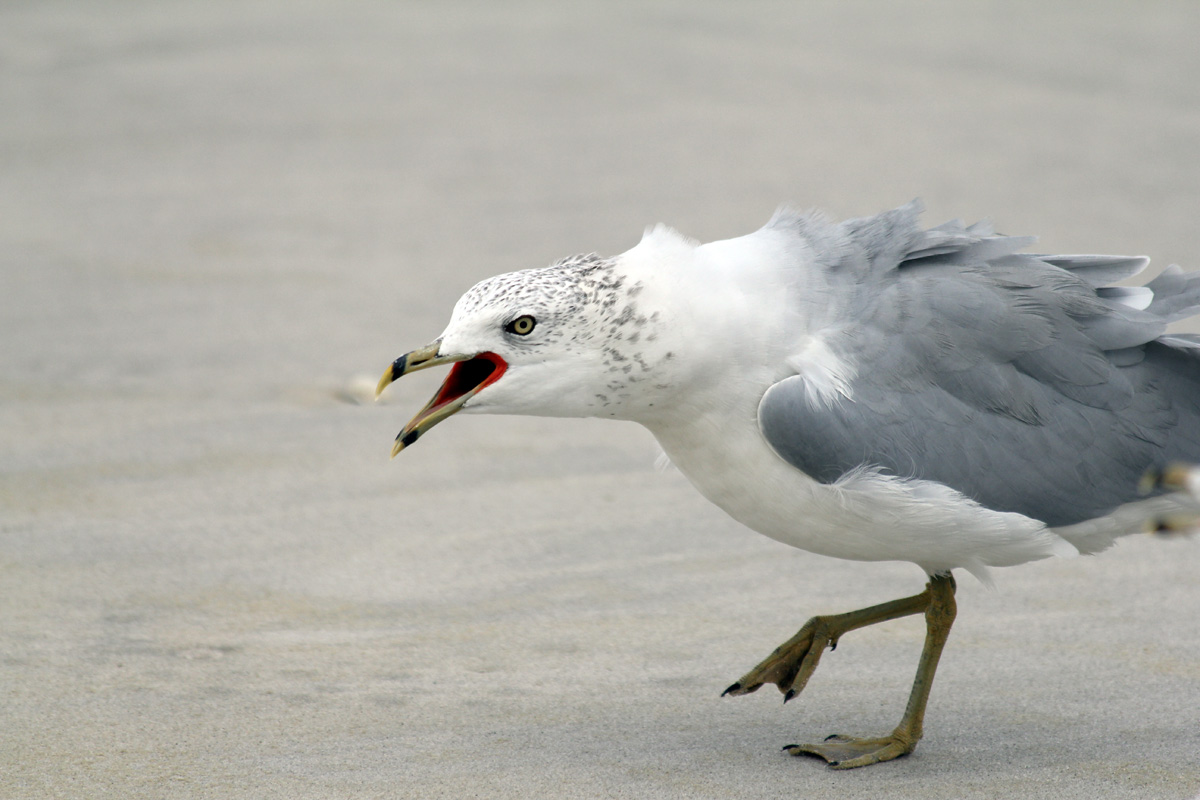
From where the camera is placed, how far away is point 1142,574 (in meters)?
4.67

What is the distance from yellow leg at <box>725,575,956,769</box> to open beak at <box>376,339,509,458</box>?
1132 millimetres

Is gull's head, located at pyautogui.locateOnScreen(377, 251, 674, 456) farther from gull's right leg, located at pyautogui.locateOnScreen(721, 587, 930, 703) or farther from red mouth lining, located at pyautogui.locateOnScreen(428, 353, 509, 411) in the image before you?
gull's right leg, located at pyautogui.locateOnScreen(721, 587, 930, 703)

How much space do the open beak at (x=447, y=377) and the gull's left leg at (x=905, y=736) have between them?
4.06ft

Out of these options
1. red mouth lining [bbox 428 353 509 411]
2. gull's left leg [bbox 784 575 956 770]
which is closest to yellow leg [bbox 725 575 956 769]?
gull's left leg [bbox 784 575 956 770]

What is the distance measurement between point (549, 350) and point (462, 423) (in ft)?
9.36

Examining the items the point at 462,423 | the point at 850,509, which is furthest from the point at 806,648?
the point at 462,423

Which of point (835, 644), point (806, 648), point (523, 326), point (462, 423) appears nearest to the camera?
point (523, 326)

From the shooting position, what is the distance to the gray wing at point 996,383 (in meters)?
3.33

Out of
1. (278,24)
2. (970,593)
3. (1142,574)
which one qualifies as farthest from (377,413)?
(278,24)

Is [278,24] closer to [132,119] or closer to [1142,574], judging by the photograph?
[132,119]

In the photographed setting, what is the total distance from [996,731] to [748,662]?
2.43 feet

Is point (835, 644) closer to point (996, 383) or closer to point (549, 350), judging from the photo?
point (996, 383)

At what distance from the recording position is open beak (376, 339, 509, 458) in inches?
126

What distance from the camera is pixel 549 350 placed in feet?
10.6
